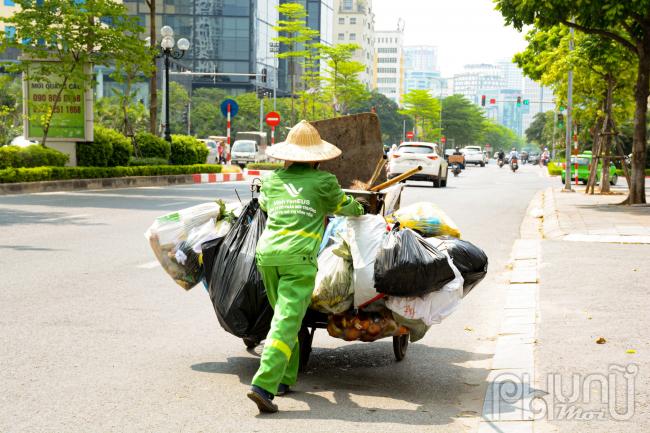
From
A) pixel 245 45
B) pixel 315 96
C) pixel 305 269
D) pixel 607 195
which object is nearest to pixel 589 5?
pixel 607 195

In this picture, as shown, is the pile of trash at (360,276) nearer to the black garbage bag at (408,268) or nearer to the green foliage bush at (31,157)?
the black garbage bag at (408,268)

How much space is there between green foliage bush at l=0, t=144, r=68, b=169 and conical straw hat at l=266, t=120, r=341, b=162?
20937 millimetres

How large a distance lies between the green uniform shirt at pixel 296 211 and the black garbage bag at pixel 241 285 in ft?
0.91

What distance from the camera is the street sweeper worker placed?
534 cm

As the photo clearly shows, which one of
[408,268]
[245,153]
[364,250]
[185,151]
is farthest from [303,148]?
[245,153]

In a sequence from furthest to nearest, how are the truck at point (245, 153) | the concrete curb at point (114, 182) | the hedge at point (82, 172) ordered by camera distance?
the truck at point (245, 153) < the hedge at point (82, 172) < the concrete curb at point (114, 182)

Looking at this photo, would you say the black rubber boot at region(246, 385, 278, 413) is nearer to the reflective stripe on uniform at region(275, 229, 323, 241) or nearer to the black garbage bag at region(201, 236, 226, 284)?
the reflective stripe on uniform at region(275, 229, 323, 241)

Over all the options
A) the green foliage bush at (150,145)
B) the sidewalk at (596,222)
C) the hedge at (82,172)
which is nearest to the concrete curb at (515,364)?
the sidewalk at (596,222)

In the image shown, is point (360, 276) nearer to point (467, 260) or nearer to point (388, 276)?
point (388, 276)

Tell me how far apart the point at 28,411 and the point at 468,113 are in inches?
5760

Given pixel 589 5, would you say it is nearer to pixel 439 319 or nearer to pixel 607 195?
pixel 607 195

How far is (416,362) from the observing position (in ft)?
22.7

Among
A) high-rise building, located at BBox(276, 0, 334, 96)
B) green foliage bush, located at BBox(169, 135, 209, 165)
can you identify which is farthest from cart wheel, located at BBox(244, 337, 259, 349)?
high-rise building, located at BBox(276, 0, 334, 96)

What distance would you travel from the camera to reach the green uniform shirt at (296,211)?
5.56 meters
